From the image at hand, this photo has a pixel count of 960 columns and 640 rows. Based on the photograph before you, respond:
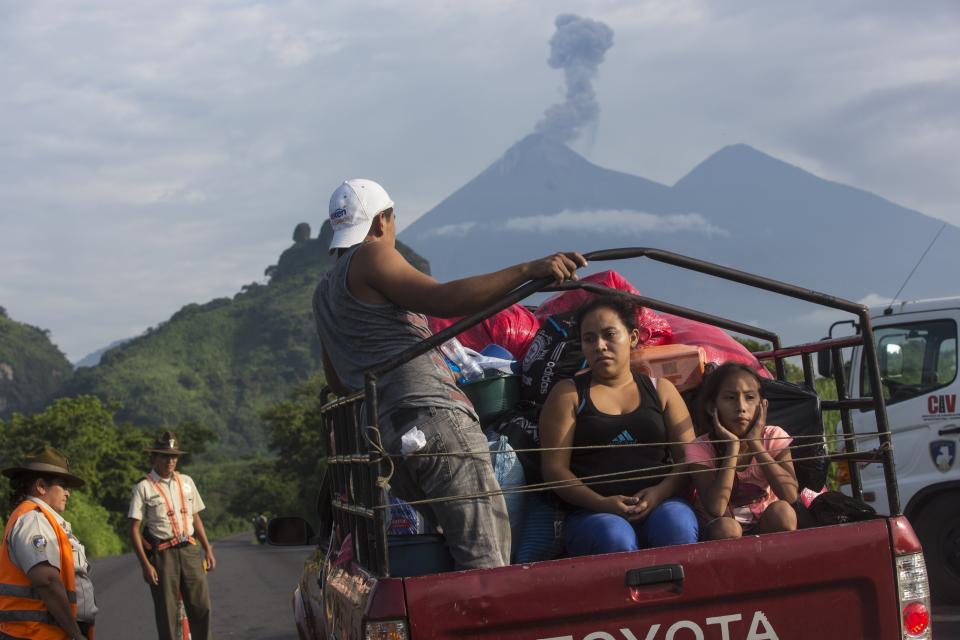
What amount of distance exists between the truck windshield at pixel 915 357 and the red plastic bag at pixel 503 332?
5161 mm

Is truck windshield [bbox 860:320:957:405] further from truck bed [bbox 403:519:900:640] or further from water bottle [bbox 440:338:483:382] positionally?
truck bed [bbox 403:519:900:640]

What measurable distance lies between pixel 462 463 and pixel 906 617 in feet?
4.75

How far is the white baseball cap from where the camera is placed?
432cm

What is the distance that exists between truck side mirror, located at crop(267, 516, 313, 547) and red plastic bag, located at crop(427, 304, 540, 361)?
1219 millimetres

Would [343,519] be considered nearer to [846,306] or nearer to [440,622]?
[440,622]

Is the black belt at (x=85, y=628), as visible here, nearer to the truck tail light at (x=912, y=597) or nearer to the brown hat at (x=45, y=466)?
the brown hat at (x=45, y=466)

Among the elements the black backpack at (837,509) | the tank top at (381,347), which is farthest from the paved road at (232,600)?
the black backpack at (837,509)

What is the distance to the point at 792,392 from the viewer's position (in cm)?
492

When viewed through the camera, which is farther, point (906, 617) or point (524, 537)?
point (524, 537)

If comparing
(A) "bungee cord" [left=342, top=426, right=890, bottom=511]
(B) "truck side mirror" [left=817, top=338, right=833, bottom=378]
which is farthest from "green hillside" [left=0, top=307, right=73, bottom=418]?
(A) "bungee cord" [left=342, top=426, right=890, bottom=511]

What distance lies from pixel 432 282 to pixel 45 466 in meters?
3.13

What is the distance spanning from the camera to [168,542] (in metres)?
9.41

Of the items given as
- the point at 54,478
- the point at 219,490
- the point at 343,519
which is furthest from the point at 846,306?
the point at 219,490

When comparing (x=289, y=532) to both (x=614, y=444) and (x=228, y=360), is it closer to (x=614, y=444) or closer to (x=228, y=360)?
(x=614, y=444)
